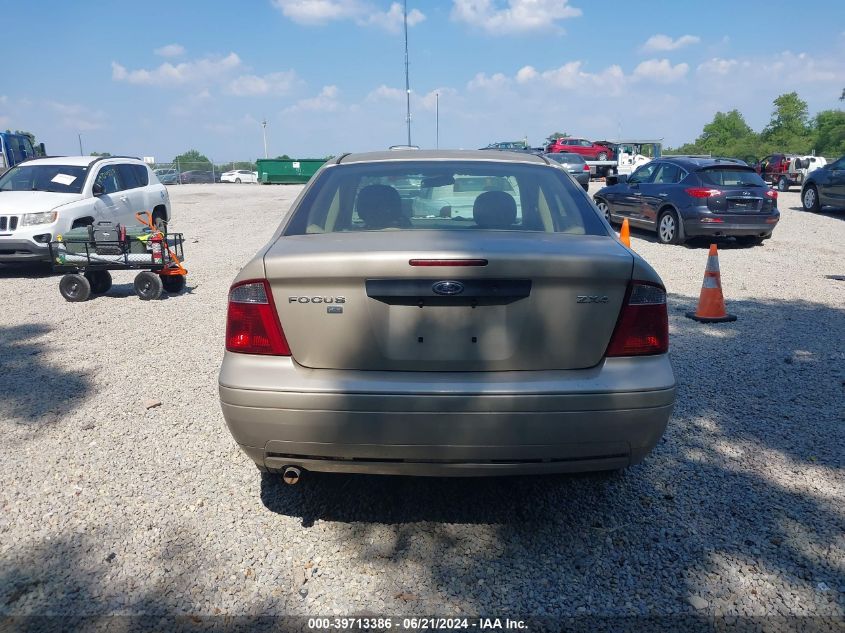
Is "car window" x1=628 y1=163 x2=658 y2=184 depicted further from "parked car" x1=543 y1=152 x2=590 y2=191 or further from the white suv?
"parked car" x1=543 y1=152 x2=590 y2=191

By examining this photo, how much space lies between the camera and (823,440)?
4.05 metres

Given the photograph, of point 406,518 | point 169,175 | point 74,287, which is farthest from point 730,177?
point 169,175

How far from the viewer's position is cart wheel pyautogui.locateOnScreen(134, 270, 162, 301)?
26.8 feet

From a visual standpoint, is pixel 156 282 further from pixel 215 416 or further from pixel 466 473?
pixel 466 473

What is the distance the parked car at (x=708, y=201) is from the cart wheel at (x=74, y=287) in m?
9.74

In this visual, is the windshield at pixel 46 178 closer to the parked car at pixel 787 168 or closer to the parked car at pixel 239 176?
the parked car at pixel 787 168

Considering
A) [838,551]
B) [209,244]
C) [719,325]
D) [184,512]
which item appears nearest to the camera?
[838,551]

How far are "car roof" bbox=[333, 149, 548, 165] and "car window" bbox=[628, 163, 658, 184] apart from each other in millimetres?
10015

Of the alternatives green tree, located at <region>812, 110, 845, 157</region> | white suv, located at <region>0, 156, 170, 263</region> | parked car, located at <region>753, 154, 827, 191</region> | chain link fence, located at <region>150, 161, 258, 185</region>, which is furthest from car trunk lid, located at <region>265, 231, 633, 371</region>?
green tree, located at <region>812, 110, 845, 157</region>

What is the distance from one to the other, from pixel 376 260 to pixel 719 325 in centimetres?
535

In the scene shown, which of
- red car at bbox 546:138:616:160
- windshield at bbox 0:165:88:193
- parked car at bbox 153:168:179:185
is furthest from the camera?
parked car at bbox 153:168:179:185

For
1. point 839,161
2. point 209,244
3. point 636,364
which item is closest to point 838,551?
point 636,364

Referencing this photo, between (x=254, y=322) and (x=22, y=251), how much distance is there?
8.73 m

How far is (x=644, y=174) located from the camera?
1345cm
